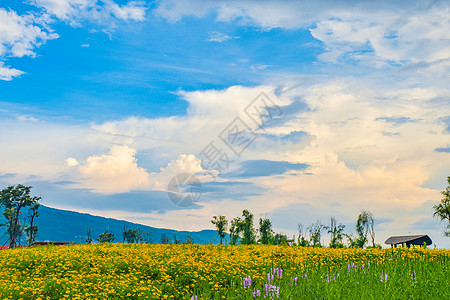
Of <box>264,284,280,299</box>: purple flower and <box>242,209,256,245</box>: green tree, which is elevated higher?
<box>242,209,256,245</box>: green tree

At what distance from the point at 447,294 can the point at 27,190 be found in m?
66.7

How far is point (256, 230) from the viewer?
4306 cm

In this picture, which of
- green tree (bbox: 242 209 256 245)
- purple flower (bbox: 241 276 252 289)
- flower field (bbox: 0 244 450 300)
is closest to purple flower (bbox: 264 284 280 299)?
flower field (bbox: 0 244 450 300)

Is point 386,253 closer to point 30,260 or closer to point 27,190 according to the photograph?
point 30,260

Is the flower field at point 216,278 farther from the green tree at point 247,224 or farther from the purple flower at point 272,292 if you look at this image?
the green tree at point 247,224

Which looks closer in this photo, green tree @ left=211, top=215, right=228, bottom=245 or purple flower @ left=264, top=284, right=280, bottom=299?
purple flower @ left=264, top=284, right=280, bottom=299

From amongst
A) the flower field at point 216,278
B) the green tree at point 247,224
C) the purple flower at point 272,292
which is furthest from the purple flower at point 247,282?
the green tree at point 247,224

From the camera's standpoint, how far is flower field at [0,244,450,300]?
7297 millimetres

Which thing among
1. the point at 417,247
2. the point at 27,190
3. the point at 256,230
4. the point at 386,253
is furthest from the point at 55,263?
the point at 27,190

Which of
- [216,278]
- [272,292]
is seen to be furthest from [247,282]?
[272,292]

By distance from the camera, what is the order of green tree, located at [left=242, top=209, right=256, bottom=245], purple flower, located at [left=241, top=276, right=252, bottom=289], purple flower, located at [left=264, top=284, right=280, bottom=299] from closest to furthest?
purple flower, located at [left=264, top=284, right=280, bottom=299], purple flower, located at [left=241, top=276, right=252, bottom=289], green tree, located at [left=242, top=209, right=256, bottom=245]

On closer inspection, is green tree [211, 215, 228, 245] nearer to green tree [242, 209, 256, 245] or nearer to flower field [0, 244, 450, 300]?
green tree [242, 209, 256, 245]

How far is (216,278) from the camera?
9.80 m

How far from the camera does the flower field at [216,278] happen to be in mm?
7297
